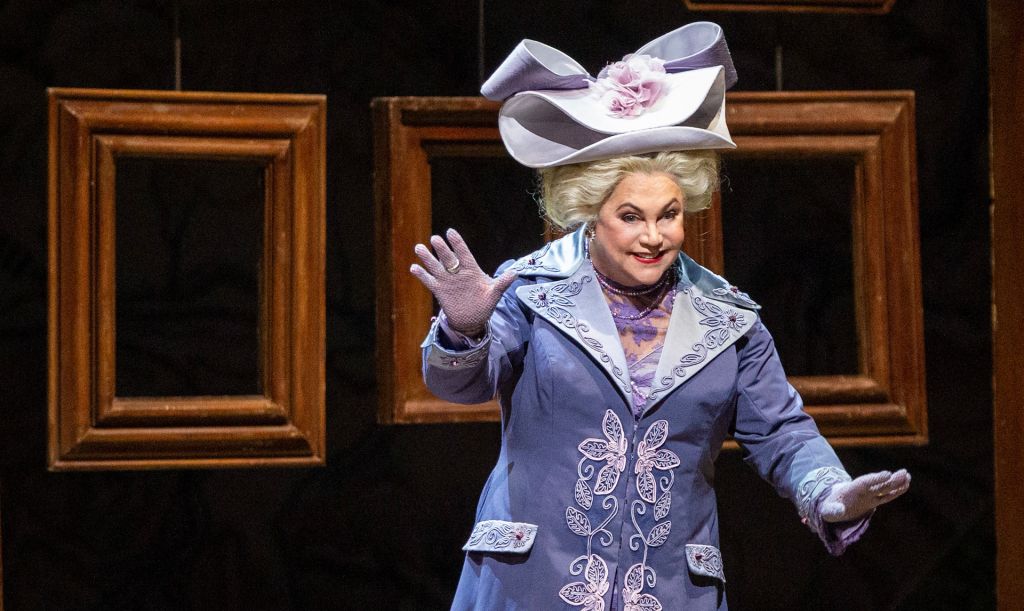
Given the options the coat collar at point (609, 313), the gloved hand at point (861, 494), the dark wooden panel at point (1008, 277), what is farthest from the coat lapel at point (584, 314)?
the dark wooden panel at point (1008, 277)

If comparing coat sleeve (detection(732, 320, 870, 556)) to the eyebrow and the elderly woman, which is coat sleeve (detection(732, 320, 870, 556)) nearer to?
the elderly woman

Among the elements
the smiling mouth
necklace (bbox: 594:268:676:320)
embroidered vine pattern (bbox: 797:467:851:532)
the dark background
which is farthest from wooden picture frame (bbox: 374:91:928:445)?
Result: embroidered vine pattern (bbox: 797:467:851:532)

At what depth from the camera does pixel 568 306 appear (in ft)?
6.48

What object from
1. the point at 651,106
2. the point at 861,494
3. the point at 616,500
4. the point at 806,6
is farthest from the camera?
the point at 806,6

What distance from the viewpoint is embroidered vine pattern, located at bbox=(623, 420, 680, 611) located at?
1864mm

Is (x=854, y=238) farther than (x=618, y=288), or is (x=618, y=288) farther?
(x=854, y=238)

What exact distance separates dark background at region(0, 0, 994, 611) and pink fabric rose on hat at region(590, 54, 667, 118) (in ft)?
2.50

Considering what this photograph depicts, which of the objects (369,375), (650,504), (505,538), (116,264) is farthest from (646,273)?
(116,264)

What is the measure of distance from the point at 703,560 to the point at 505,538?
1.02ft

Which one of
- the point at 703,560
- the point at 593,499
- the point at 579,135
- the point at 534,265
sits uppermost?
the point at 579,135

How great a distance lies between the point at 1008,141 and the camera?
2.89 metres

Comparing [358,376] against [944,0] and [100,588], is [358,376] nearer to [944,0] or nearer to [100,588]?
[100,588]

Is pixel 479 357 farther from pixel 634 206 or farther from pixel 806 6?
pixel 806 6

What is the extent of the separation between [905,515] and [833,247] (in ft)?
2.17
